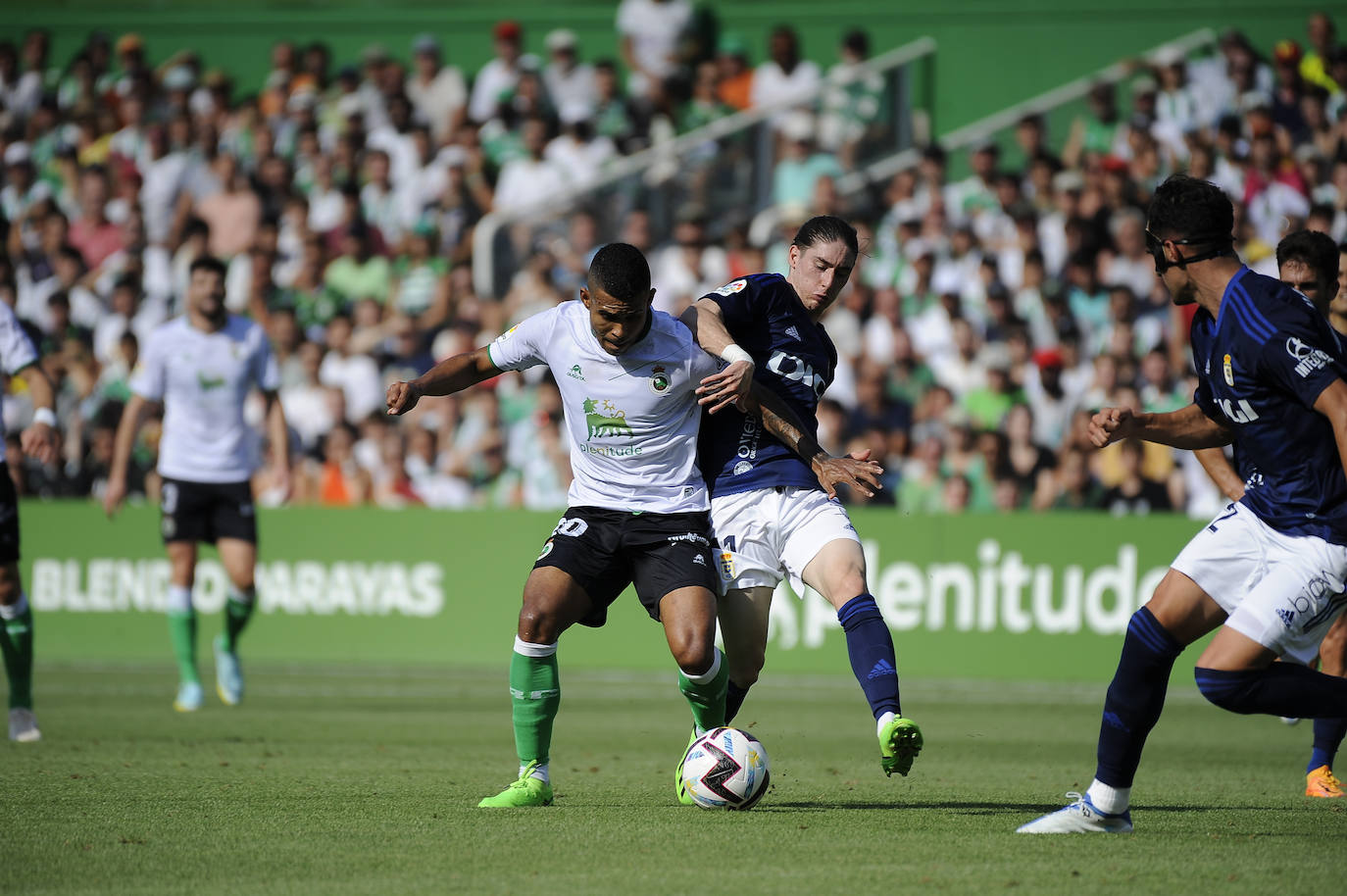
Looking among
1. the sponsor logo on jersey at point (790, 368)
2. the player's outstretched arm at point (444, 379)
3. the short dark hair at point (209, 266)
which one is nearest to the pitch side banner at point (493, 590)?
the short dark hair at point (209, 266)

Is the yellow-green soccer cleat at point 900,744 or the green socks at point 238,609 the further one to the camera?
the green socks at point 238,609

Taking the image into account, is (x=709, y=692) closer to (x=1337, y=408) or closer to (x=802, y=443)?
(x=802, y=443)

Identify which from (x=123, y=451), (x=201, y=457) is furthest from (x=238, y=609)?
(x=123, y=451)

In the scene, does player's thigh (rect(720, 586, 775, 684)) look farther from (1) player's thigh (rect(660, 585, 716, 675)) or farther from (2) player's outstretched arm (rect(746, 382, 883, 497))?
(2) player's outstretched arm (rect(746, 382, 883, 497))

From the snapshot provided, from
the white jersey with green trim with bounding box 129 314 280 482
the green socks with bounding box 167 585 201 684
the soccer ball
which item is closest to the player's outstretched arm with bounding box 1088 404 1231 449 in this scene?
the soccer ball

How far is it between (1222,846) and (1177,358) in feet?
37.2

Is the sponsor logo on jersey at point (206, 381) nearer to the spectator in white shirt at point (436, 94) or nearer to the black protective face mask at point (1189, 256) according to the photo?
the black protective face mask at point (1189, 256)

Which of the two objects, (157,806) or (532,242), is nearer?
(157,806)

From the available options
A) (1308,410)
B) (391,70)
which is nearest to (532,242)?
(391,70)

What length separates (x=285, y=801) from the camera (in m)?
6.82

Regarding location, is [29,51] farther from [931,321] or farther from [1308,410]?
[1308,410]

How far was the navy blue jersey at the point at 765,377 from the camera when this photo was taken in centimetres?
719

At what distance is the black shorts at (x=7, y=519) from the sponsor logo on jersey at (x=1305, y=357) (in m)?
6.71

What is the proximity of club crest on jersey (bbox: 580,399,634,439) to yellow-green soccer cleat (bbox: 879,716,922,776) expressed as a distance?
1776mm
